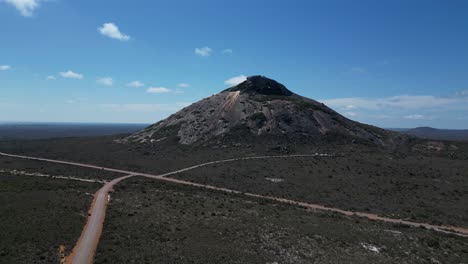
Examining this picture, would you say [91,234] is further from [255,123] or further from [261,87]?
[261,87]

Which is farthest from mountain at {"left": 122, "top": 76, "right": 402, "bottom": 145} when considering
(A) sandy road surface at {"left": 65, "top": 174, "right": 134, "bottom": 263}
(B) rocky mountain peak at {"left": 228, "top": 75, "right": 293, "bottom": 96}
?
(A) sandy road surface at {"left": 65, "top": 174, "right": 134, "bottom": 263}

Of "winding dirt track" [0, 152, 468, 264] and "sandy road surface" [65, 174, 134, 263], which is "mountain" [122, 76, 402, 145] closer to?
"winding dirt track" [0, 152, 468, 264]

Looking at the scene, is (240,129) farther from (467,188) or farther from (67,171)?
(467,188)

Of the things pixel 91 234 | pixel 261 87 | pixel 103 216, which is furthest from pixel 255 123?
pixel 91 234

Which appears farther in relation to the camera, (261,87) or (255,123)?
(261,87)

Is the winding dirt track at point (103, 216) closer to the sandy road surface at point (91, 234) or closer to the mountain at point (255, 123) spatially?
the sandy road surface at point (91, 234)

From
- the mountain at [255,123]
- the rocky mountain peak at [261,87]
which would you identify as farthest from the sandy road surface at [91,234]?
the rocky mountain peak at [261,87]

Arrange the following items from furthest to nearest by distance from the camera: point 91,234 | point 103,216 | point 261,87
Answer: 1. point 261,87
2. point 103,216
3. point 91,234
